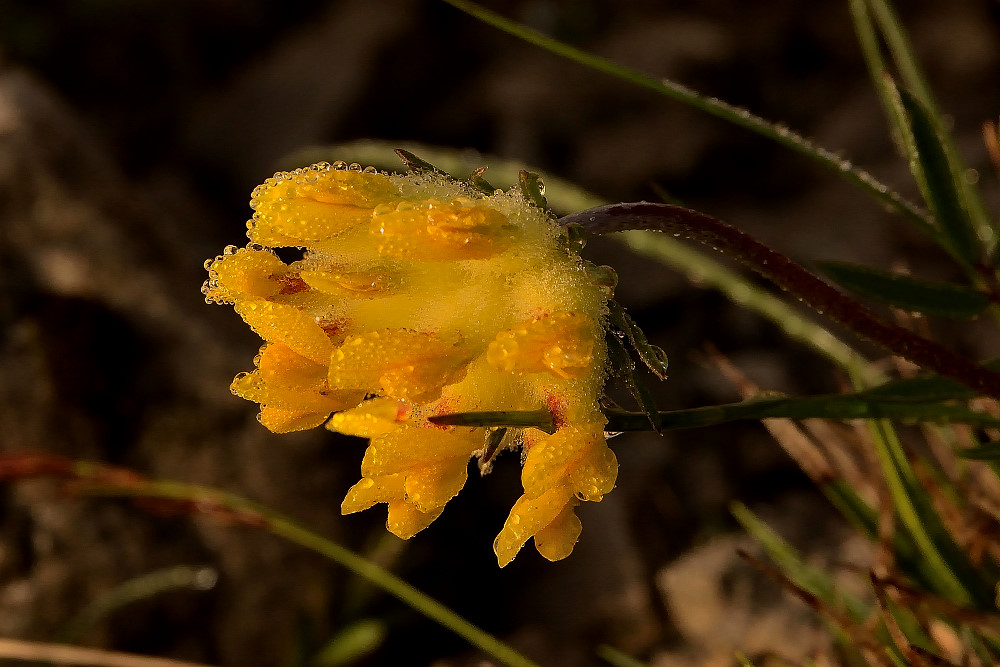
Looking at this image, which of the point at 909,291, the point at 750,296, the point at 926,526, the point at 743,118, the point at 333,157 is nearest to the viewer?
the point at 909,291

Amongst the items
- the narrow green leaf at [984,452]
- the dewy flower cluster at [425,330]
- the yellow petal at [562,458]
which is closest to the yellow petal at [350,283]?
the dewy flower cluster at [425,330]

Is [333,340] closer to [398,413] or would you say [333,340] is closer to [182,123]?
[398,413]

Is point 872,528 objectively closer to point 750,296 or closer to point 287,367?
point 750,296

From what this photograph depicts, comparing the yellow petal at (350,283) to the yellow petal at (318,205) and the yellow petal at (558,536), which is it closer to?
the yellow petal at (318,205)

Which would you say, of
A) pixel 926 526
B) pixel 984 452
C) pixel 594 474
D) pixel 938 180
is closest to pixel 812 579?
pixel 926 526

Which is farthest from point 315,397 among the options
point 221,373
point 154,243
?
point 154,243

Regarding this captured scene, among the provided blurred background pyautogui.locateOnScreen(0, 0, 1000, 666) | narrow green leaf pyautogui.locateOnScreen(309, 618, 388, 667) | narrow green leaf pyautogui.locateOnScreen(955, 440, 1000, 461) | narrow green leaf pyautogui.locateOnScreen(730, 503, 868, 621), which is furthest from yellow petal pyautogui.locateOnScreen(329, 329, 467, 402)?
narrow green leaf pyautogui.locateOnScreen(309, 618, 388, 667)

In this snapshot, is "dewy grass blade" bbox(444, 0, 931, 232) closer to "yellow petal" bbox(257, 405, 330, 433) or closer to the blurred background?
"yellow petal" bbox(257, 405, 330, 433)
